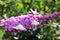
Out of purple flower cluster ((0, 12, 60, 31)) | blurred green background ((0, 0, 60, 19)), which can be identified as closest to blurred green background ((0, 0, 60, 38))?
blurred green background ((0, 0, 60, 19))

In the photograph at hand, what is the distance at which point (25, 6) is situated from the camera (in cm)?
262

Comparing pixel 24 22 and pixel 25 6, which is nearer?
pixel 24 22

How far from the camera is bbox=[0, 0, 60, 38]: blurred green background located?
2.55 m

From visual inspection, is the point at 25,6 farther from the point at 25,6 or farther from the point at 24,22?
the point at 24,22

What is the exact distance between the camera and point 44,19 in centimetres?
205

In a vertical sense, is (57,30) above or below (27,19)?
below

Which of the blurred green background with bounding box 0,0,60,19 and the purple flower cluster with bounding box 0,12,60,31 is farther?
the blurred green background with bounding box 0,0,60,19

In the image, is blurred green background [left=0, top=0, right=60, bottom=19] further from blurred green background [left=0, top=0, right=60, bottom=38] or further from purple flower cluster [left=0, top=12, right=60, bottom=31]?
purple flower cluster [left=0, top=12, right=60, bottom=31]

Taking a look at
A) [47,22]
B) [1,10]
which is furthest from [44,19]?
[1,10]

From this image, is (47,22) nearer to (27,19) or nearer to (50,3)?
(27,19)

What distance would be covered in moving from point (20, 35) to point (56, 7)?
2.69 feet

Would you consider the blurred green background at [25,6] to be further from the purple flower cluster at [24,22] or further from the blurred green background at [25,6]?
the purple flower cluster at [24,22]

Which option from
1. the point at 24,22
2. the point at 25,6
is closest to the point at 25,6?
the point at 25,6

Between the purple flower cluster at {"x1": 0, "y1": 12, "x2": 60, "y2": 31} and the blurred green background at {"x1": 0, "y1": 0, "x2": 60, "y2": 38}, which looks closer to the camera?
the purple flower cluster at {"x1": 0, "y1": 12, "x2": 60, "y2": 31}
